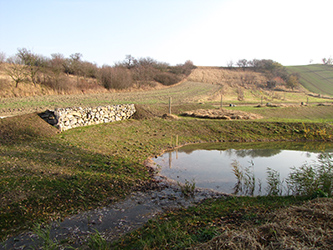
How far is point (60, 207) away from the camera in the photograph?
645cm

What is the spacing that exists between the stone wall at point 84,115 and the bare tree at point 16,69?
1826cm

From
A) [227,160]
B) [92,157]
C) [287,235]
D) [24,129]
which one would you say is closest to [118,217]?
[287,235]

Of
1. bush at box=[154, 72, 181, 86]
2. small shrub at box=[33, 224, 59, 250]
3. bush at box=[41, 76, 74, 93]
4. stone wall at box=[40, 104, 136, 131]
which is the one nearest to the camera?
small shrub at box=[33, 224, 59, 250]

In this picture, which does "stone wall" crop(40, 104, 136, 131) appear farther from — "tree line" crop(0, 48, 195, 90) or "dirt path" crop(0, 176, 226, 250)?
"tree line" crop(0, 48, 195, 90)

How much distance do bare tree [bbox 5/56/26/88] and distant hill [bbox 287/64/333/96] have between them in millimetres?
57108

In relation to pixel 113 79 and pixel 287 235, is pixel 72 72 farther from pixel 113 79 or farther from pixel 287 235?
pixel 287 235

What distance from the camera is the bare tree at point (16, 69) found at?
29891mm

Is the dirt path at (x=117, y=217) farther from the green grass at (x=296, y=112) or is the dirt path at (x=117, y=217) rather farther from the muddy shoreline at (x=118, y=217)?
the green grass at (x=296, y=112)

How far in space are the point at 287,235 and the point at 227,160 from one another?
900 centimetres

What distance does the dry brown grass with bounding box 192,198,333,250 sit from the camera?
3.51 m

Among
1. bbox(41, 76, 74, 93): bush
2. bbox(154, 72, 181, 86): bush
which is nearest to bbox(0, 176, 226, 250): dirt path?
bbox(41, 76, 74, 93): bush

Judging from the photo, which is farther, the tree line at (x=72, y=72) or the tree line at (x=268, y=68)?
the tree line at (x=268, y=68)

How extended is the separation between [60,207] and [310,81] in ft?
243

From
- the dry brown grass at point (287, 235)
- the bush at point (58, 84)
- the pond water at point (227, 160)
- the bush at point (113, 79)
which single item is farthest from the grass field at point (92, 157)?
the bush at point (113, 79)
